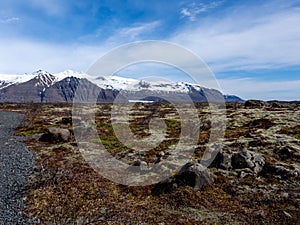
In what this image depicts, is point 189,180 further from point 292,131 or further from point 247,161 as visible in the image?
point 292,131

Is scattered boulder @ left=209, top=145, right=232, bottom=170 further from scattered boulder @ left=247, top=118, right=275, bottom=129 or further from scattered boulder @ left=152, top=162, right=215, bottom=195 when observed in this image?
scattered boulder @ left=247, top=118, right=275, bottom=129

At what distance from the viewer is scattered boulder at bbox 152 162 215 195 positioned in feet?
58.3

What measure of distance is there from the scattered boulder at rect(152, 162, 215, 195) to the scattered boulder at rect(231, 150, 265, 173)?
3.72m

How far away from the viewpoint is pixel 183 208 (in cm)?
1552

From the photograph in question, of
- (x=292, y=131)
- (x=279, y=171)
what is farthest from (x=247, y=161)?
(x=292, y=131)

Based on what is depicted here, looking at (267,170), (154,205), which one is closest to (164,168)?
(154,205)

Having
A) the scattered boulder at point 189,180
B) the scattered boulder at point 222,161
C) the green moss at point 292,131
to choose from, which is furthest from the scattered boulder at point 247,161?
Result: the green moss at point 292,131

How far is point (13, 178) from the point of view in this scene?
20531 millimetres

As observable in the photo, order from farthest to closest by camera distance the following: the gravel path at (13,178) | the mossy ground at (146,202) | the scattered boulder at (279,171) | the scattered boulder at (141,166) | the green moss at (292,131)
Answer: the green moss at (292,131), the scattered boulder at (141,166), the scattered boulder at (279,171), the gravel path at (13,178), the mossy ground at (146,202)

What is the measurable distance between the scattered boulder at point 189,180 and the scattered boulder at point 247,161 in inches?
146

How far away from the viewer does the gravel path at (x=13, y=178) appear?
48.5 ft

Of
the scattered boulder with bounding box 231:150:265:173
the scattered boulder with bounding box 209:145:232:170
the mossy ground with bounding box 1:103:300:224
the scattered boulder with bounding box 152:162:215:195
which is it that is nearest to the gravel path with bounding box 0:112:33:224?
the mossy ground with bounding box 1:103:300:224

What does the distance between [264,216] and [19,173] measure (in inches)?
687

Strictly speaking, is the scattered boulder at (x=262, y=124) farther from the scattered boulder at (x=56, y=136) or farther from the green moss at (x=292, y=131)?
the scattered boulder at (x=56, y=136)
